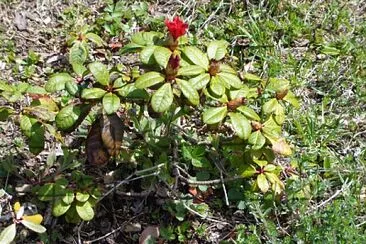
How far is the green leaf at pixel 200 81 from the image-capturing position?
7.46 ft

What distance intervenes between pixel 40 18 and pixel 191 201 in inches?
53.3

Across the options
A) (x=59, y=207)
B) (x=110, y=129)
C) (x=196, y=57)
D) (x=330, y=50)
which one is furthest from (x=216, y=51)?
(x=330, y=50)

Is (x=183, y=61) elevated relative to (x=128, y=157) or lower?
elevated

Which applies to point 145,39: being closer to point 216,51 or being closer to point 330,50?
point 216,51

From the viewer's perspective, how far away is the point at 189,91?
2.24 meters

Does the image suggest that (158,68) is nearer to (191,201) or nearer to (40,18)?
(191,201)

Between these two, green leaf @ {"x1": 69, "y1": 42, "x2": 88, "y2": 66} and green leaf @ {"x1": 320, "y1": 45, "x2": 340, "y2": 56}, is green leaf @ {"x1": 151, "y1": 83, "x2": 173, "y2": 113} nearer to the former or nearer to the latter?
green leaf @ {"x1": 69, "y1": 42, "x2": 88, "y2": 66}

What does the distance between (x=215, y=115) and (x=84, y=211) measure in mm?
630

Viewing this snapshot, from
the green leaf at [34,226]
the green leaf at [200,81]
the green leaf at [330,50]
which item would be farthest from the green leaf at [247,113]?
the green leaf at [330,50]

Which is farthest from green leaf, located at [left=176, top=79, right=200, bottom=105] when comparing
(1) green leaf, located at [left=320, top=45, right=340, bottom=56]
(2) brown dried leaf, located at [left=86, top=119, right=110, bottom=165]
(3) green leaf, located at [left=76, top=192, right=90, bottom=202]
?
(1) green leaf, located at [left=320, top=45, right=340, bottom=56]

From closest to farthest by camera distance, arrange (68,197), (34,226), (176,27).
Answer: (176,27) < (34,226) < (68,197)

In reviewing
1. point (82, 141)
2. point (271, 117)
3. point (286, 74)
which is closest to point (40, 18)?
point (82, 141)

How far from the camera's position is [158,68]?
231 centimetres

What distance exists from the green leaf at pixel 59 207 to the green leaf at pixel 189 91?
67 cm
